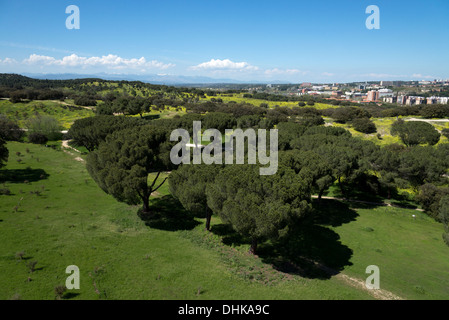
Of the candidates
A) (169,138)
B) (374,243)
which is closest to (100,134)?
(169,138)

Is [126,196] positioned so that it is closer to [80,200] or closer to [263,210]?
[80,200]

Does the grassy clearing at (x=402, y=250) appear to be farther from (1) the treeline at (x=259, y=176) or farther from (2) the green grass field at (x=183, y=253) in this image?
(1) the treeline at (x=259, y=176)

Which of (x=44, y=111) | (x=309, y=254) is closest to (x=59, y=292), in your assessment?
(x=309, y=254)

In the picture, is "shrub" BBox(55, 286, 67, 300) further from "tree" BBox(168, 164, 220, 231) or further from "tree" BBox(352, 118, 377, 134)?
"tree" BBox(352, 118, 377, 134)

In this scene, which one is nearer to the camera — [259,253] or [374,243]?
[259,253]

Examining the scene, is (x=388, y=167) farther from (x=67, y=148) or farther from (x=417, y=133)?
(x=67, y=148)

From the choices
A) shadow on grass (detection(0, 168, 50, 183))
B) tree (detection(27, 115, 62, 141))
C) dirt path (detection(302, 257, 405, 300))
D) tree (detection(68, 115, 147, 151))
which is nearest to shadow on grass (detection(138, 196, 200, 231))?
dirt path (detection(302, 257, 405, 300))

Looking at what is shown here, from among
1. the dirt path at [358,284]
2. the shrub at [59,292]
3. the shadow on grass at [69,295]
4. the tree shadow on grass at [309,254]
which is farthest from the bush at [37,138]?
the dirt path at [358,284]
